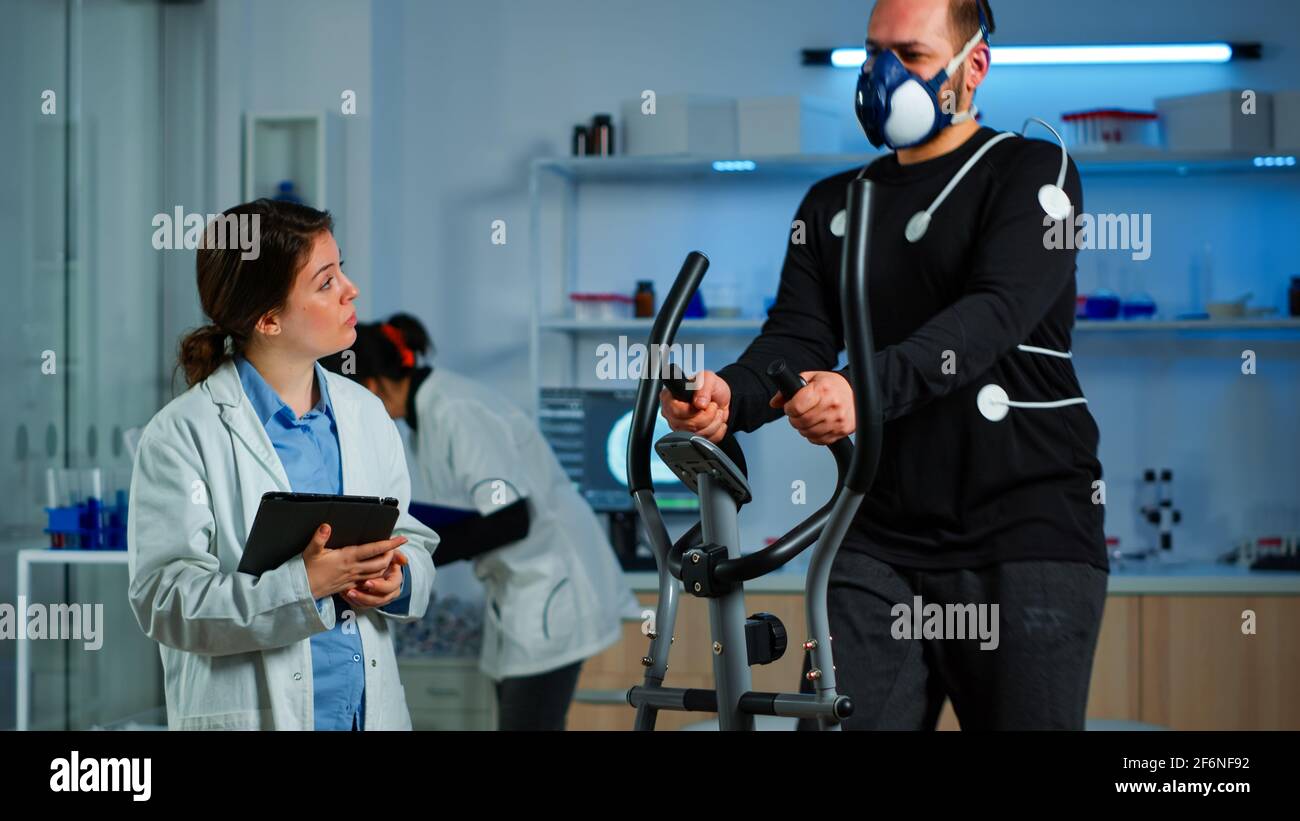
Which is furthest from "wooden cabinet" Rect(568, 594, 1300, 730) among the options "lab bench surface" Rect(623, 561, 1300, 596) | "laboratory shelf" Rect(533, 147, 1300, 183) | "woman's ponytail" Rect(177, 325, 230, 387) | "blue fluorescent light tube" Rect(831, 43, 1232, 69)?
"woman's ponytail" Rect(177, 325, 230, 387)

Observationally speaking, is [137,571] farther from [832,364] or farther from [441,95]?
[441,95]

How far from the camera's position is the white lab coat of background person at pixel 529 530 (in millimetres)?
2492

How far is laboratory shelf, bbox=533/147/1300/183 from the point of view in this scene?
3.61 meters

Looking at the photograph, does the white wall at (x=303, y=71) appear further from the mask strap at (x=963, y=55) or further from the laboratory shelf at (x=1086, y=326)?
the mask strap at (x=963, y=55)

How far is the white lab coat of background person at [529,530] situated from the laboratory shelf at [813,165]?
136 centimetres

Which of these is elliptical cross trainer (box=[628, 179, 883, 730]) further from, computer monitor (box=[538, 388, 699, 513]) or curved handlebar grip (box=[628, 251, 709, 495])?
computer monitor (box=[538, 388, 699, 513])

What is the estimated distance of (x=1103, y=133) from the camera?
12.0ft

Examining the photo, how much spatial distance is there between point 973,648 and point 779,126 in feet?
8.66

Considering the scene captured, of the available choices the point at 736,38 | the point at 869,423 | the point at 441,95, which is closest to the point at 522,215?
the point at 441,95

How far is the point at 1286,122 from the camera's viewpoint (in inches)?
142

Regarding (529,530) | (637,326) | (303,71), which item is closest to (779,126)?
(637,326)

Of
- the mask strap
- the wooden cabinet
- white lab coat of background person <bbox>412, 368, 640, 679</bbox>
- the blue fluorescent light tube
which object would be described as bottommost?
the wooden cabinet

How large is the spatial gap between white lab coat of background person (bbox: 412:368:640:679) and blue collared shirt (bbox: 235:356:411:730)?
1022 millimetres

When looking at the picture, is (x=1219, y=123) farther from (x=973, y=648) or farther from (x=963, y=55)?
(x=973, y=648)
